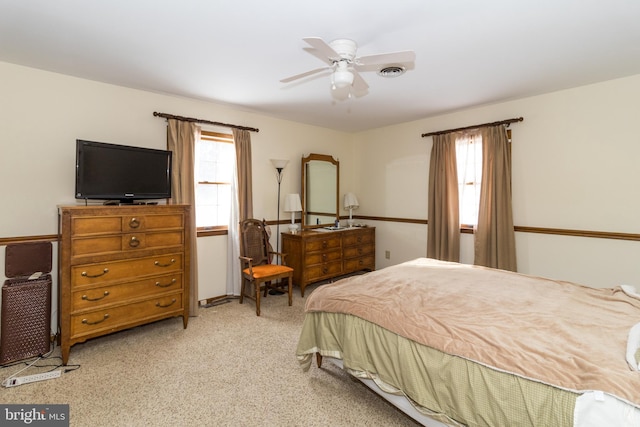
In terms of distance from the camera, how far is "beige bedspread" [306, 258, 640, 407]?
1294mm

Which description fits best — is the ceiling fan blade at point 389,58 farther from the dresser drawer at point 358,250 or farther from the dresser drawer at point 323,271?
the dresser drawer at point 358,250

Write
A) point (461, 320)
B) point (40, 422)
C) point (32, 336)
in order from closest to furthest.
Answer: point (461, 320) < point (40, 422) < point (32, 336)

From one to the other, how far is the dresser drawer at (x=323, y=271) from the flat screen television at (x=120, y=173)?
2.14 metres

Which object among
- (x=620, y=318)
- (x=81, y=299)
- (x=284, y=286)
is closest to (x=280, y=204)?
(x=284, y=286)

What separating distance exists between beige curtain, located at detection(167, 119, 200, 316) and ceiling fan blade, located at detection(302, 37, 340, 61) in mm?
2242

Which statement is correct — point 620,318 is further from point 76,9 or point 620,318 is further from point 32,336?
point 32,336

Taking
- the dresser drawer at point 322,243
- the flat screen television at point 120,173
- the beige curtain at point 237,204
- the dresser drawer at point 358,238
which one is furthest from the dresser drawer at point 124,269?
the dresser drawer at point 358,238

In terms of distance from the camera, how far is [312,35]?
2221mm

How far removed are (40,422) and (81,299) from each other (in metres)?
0.94

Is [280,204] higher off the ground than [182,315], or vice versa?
[280,204]

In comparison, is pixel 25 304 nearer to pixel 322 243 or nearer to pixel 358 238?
pixel 322 243

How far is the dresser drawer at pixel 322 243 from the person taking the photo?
14.3ft

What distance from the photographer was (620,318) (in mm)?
1765

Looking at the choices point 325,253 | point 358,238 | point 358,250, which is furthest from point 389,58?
point 358,250
